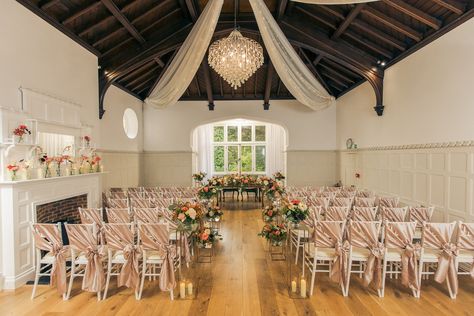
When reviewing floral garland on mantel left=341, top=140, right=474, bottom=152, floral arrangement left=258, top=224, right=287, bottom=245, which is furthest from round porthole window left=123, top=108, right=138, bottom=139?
floral garland on mantel left=341, top=140, right=474, bottom=152

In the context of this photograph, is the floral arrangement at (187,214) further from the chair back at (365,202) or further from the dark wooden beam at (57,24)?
the dark wooden beam at (57,24)

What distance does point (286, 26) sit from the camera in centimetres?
852

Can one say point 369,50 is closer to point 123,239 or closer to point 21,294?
point 123,239

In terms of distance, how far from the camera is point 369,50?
8.49 meters

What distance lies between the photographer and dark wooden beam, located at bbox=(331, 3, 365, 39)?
254 inches

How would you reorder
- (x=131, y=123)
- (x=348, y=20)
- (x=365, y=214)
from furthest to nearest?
(x=131, y=123)
(x=348, y=20)
(x=365, y=214)

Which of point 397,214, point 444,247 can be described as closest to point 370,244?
point 444,247

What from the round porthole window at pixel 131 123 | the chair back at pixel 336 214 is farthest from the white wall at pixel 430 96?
the round porthole window at pixel 131 123

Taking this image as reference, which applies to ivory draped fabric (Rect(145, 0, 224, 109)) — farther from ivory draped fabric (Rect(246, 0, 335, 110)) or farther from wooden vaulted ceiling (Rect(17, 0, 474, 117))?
wooden vaulted ceiling (Rect(17, 0, 474, 117))

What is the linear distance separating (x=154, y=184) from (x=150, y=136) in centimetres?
215

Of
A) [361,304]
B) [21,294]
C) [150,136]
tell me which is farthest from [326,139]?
[21,294]

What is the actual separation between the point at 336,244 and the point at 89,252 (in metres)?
3.60

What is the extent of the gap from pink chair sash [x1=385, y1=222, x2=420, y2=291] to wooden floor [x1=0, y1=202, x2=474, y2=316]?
270mm

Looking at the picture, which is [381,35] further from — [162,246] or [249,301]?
[162,246]
